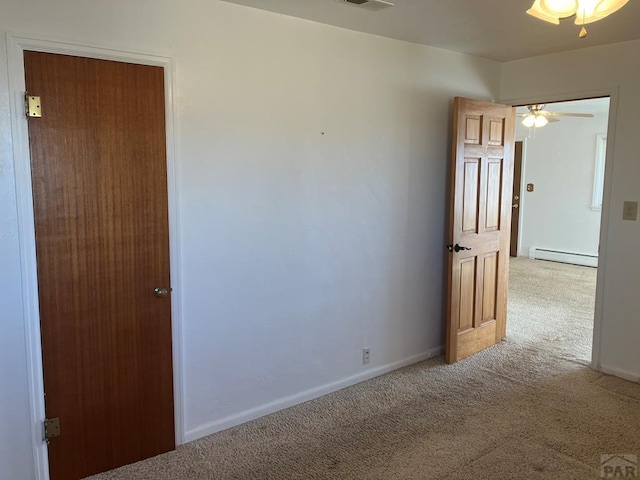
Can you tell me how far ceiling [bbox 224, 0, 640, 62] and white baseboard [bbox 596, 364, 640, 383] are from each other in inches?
91.0

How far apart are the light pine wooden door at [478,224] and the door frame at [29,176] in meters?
2.10

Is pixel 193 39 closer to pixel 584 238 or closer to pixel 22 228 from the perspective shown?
pixel 22 228

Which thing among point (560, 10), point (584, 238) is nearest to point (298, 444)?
point (560, 10)

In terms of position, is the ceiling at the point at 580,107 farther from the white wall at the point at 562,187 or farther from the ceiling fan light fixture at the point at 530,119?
the ceiling fan light fixture at the point at 530,119

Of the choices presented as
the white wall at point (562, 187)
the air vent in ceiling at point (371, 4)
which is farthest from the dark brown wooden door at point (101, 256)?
the white wall at point (562, 187)

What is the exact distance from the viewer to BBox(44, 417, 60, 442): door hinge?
2320 millimetres

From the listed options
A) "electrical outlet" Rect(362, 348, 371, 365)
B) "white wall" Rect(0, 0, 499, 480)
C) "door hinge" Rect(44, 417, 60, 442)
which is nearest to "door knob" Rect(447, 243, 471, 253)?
"white wall" Rect(0, 0, 499, 480)

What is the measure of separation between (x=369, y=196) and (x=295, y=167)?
65cm

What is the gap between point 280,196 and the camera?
2.98 meters

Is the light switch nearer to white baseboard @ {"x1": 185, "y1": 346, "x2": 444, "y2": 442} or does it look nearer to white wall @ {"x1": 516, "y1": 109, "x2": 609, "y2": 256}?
white baseboard @ {"x1": 185, "y1": 346, "x2": 444, "y2": 442}

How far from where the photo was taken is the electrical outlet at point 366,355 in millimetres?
3568

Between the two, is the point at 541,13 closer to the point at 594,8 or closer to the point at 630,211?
the point at 594,8

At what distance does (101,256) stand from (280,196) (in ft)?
3.44

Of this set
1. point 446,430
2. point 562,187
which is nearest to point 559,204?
point 562,187
